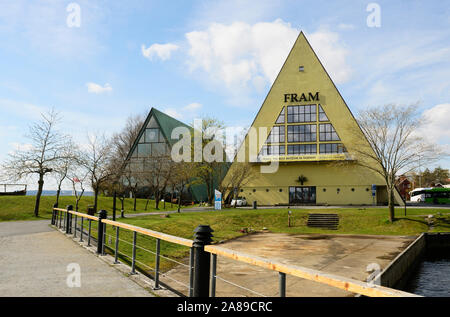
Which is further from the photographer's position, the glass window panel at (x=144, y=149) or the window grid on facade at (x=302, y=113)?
the glass window panel at (x=144, y=149)

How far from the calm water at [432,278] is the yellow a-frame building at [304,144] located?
84.5 feet

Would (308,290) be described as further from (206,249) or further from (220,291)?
(206,249)

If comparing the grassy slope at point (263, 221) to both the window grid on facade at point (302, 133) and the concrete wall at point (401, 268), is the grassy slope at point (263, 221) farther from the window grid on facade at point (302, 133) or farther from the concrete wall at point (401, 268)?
the window grid on facade at point (302, 133)

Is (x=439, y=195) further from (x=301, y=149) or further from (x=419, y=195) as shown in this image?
(x=301, y=149)

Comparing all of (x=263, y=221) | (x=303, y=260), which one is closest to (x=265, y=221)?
(x=263, y=221)

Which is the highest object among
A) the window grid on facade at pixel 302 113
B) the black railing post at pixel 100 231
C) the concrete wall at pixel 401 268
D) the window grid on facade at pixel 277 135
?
the window grid on facade at pixel 302 113

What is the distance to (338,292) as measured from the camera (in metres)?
10.3

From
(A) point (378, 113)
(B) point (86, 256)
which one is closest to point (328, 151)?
(A) point (378, 113)

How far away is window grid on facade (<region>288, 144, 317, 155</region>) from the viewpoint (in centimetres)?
4875

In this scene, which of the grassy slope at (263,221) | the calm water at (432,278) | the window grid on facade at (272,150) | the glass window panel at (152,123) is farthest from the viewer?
the glass window panel at (152,123)

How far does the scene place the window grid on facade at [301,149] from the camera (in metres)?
48.8

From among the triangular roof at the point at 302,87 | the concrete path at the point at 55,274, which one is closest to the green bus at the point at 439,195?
the triangular roof at the point at 302,87

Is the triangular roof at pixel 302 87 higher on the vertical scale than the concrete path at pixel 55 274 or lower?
higher

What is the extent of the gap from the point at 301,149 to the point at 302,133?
2.33 m
